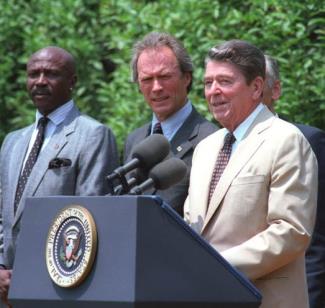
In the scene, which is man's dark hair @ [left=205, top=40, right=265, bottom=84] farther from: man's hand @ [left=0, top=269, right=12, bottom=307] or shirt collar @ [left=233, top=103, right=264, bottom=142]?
man's hand @ [left=0, top=269, right=12, bottom=307]

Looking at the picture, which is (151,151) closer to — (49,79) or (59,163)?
(59,163)

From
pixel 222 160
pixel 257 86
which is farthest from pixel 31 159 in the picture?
pixel 257 86

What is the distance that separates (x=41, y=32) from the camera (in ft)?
34.7

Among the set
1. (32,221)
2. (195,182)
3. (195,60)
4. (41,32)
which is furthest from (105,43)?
(32,221)

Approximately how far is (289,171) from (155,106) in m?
1.65

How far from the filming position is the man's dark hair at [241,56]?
5297 millimetres

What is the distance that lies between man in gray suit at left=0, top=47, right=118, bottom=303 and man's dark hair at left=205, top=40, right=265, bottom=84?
1.39 metres

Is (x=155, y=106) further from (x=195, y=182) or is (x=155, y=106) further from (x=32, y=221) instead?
(x=32, y=221)

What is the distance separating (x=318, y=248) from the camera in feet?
20.7

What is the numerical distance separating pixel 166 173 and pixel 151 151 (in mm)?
109

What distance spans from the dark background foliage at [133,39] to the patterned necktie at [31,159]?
1.57 m

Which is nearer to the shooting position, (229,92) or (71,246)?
(71,246)

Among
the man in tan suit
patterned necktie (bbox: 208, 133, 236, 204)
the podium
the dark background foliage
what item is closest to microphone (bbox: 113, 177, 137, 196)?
the podium

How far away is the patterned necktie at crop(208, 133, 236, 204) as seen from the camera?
5273 mm
